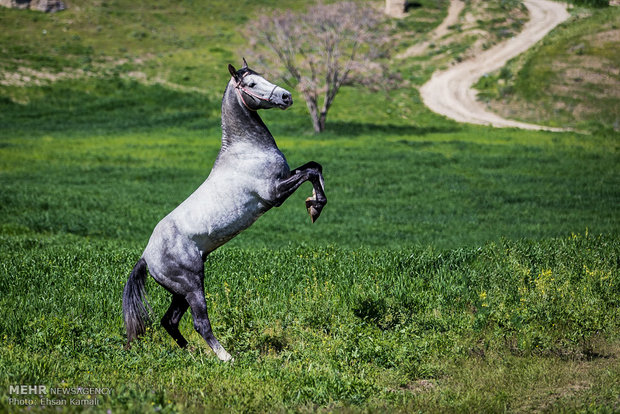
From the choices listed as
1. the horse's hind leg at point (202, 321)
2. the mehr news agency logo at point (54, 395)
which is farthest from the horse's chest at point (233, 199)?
the mehr news agency logo at point (54, 395)

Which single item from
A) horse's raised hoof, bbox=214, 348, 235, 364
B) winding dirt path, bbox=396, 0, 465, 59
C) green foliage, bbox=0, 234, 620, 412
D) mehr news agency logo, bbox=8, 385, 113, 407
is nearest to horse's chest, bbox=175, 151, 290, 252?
horse's raised hoof, bbox=214, 348, 235, 364

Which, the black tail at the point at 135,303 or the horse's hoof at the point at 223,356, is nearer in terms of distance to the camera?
the horse's hoof at the point at 223,356

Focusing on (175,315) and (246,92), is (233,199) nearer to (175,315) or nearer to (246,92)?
(246,92)

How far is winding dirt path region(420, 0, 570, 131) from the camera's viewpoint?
49094 mm

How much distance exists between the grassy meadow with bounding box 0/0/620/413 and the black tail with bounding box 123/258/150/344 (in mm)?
184

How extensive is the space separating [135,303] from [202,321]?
0.96 meters

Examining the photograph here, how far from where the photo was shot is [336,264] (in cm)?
1205

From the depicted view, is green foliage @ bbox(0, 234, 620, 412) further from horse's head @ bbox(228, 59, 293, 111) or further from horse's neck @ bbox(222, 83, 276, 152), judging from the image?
horse's head @ bbox(228, 59, 293, 111)

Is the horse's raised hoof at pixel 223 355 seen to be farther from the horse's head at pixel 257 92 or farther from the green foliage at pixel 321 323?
the horse's head at pixel 257 92

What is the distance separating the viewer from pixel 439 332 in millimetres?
8695

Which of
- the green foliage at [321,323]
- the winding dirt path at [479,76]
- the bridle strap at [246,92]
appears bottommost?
the winding dirt path at [479,76]

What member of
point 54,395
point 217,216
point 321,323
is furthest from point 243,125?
point 54,395

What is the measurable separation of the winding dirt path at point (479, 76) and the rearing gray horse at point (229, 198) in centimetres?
3961

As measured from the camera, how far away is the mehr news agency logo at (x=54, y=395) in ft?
18.5
